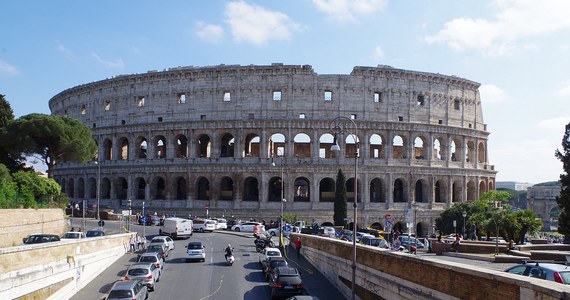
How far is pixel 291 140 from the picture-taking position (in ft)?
201

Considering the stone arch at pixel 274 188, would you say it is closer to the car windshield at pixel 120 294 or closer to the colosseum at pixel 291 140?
the colosseum at pixel 291 140

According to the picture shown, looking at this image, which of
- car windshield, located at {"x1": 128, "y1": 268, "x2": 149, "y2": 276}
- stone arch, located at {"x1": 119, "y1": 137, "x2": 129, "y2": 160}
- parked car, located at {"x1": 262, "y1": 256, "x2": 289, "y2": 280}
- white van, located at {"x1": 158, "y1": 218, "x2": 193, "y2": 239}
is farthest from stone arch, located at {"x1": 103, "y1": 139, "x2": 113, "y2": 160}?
car windshield, located at {"x1": 128, "y1": 268, "x2": 149, "y2": 276}

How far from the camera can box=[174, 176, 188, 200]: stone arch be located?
220 feet

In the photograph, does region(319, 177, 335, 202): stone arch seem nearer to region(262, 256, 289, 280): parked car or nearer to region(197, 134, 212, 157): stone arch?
region(197, 134, 212, 157): stone arch

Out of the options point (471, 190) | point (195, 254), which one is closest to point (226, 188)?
point (471, 190)

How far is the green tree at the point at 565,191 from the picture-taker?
37.3 m

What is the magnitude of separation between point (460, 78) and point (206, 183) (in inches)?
1374

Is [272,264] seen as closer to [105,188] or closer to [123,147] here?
[105,188]

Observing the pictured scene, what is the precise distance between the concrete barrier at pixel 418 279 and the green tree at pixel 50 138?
33136 millimetres

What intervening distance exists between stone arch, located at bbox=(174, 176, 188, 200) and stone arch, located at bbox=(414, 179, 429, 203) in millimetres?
28833

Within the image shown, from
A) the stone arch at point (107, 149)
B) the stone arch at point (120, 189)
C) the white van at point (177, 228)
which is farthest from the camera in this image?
the stone arch at point (107, 149)

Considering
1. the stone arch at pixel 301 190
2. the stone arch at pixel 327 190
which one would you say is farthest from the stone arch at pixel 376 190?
the stone arch at pixel 301 190

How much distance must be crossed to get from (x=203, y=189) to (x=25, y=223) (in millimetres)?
34463

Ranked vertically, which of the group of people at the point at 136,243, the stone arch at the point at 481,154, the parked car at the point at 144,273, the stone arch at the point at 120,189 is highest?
the stone arch at the point at 481,154
